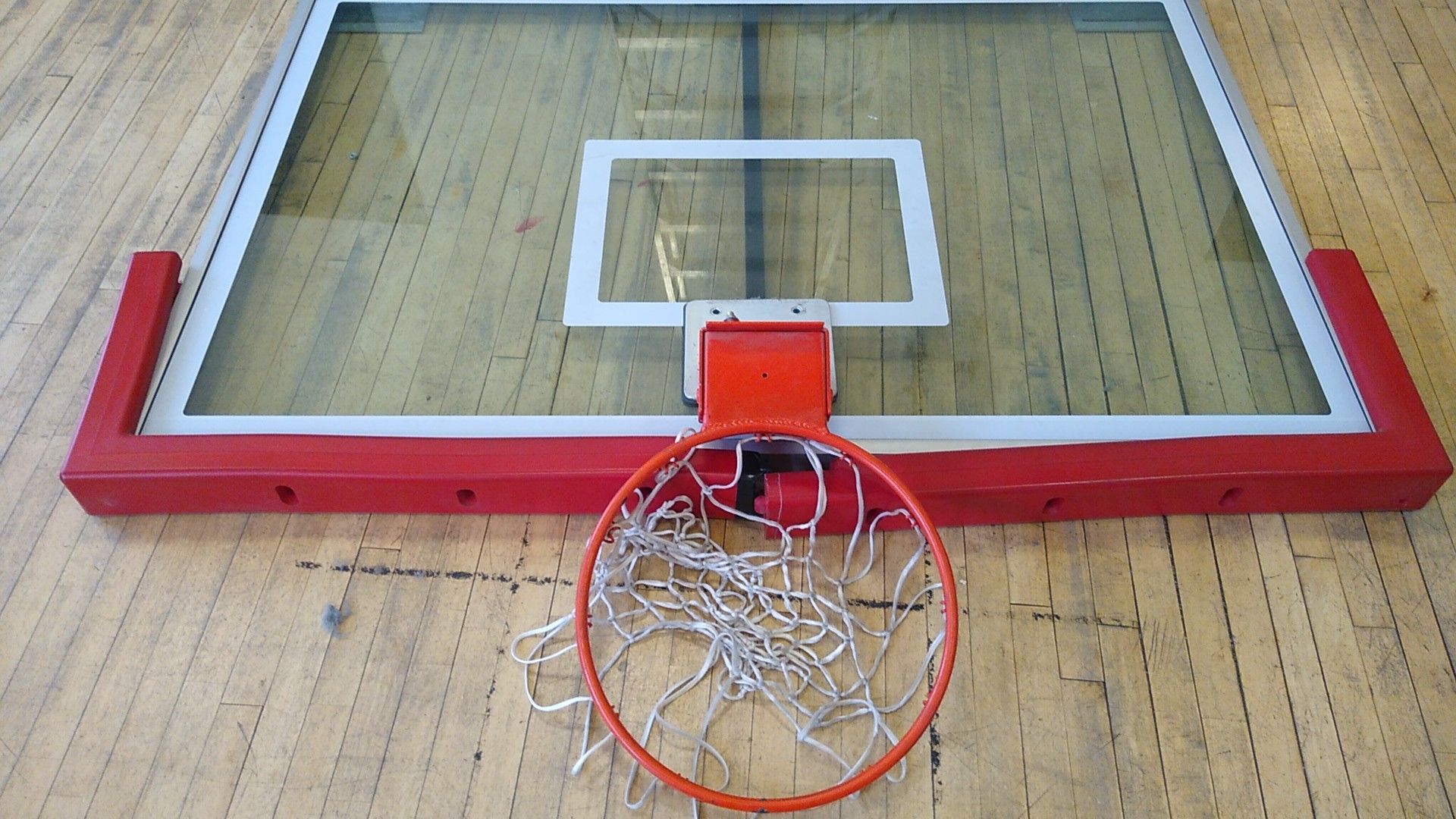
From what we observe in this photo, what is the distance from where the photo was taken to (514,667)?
6.94ft

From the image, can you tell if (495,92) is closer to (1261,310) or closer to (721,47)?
(721,47)

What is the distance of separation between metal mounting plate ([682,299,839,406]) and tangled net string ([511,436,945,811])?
24 centimetres

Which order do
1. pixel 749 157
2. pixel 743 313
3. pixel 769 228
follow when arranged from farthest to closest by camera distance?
pixel 749 157, pixel 769 228, pixel 743 313

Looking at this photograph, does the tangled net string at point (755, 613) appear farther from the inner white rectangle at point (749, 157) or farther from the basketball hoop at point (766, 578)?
the inner white rectangle at point (749, 157)

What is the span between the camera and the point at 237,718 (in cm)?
205

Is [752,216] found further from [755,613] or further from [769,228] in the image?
[755,613]

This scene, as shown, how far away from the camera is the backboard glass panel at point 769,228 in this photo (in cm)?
229

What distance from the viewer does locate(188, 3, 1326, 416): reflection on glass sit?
7.61ft

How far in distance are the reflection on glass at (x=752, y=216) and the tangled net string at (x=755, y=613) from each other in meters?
0.23

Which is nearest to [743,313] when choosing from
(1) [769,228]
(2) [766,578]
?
(1) [769,228]

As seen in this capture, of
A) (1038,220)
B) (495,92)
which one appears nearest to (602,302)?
(495,92)

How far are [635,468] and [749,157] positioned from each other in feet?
2.93

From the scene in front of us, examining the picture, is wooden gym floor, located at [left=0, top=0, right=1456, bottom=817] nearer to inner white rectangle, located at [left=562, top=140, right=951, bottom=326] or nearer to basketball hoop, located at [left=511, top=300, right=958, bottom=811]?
basketball hoop, located at [left=511, top=300, right=958, bottom=811]

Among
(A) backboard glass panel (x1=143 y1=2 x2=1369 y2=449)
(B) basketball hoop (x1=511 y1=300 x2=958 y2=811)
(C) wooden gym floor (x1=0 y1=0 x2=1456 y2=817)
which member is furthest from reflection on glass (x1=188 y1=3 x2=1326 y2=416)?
(C) wooden gym floor (x1=0 y1=0 x2=1456 y2=817)
